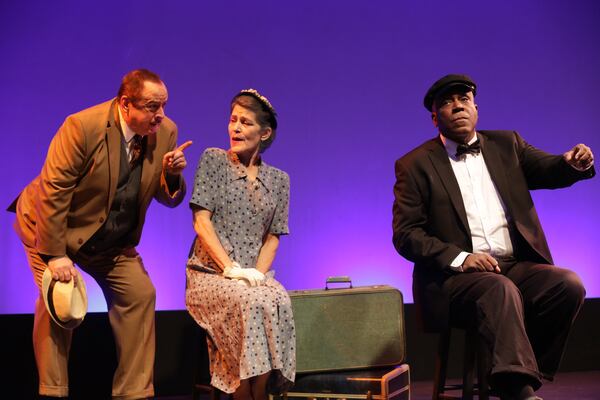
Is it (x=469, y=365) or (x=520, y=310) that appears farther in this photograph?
(x=469, y=365)

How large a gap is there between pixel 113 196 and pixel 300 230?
184cm

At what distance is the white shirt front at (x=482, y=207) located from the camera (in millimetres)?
3615

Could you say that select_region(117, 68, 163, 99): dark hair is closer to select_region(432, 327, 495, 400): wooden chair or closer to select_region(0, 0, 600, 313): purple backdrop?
select_region(0, 0, 600, 313): purple backdrop

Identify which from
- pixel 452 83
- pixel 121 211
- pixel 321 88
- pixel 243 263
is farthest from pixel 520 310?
pixel 321 88

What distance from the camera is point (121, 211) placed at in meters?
3.44

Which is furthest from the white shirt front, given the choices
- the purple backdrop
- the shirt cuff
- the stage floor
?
the purple backdrop

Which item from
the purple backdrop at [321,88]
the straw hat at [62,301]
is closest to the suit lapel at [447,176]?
the purple backdrop at [321,88]

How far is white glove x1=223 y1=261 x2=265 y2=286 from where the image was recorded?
3.43 m

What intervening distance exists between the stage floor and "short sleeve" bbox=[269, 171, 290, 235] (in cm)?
125

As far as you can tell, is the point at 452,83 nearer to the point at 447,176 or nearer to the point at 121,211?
the point at 447,176

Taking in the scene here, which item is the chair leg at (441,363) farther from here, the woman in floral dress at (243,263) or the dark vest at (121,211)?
the dark vest at (121,211)

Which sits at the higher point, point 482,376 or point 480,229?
point 480,229

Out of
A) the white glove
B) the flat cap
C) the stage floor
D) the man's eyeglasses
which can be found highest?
the flat cap

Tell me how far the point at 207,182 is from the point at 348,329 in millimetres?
955
